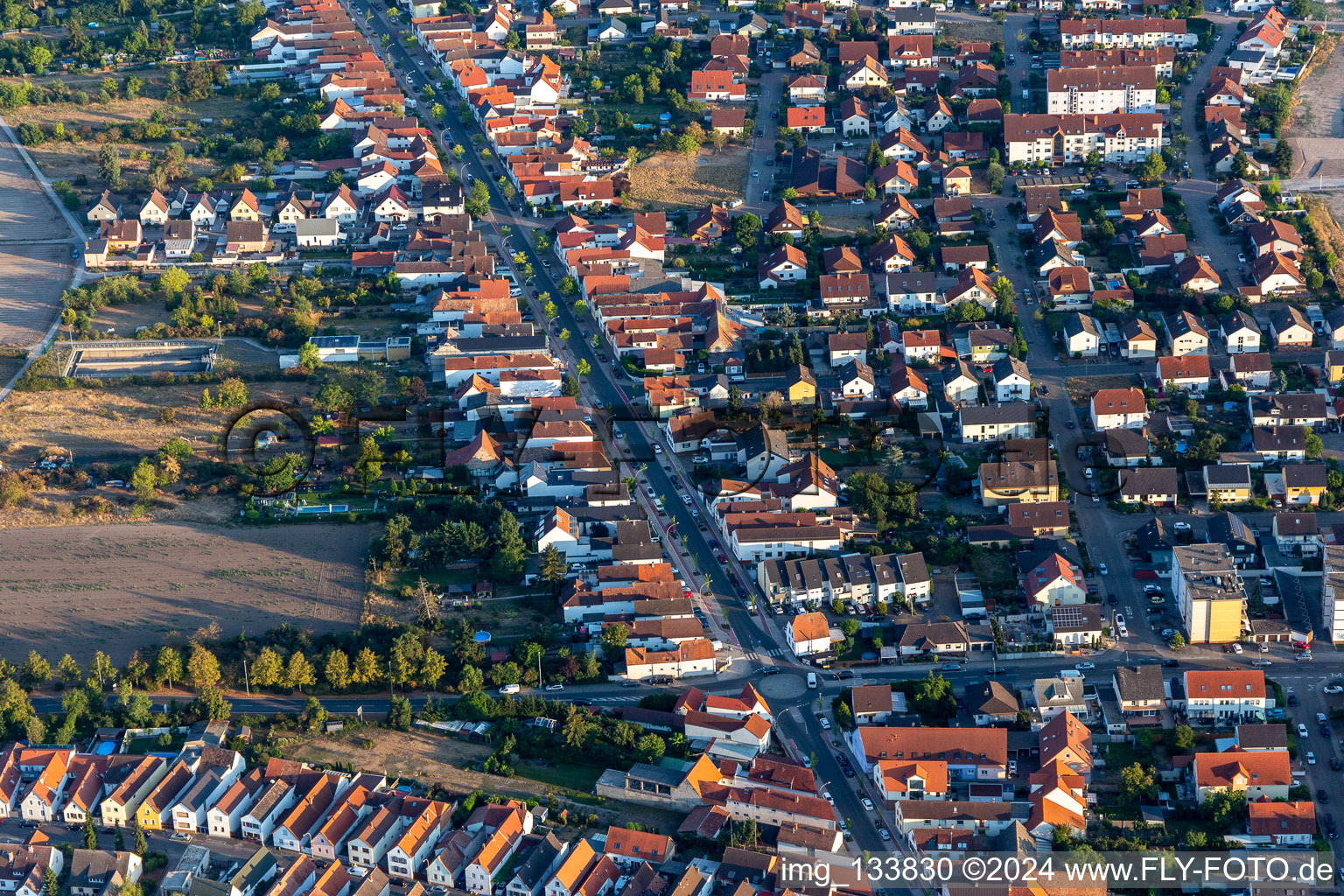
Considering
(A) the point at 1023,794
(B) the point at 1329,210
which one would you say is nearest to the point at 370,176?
(B) the point at 1329,210

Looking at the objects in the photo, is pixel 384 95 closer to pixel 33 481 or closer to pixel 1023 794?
pixel 33 481

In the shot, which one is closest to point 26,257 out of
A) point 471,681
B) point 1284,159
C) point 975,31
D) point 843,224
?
point 843,224

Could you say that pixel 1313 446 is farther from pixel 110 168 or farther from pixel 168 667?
pixel 110 168

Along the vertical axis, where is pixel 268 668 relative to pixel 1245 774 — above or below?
below

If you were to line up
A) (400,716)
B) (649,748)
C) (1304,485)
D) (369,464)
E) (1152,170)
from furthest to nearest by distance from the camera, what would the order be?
(1152,170), (369,464), (1304,485), (400,716), (649,748)

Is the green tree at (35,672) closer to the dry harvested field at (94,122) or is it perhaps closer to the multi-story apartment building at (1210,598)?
the multi-story apartment building at (1210,598)

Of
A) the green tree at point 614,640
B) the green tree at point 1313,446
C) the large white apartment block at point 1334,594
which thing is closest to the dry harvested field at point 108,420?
the green tree at point 614,640

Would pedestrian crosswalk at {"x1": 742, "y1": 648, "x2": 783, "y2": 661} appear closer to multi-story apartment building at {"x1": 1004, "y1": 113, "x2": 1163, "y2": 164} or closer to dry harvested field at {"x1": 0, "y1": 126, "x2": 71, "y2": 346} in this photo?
dry harvested field at {"x1": 0, "y1": 126, "x2": 71, "y2": 346}
